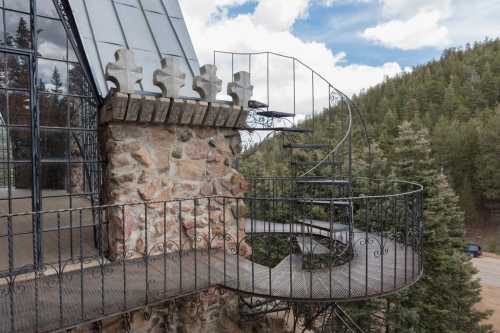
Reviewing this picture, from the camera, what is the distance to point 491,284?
Result: 17.1 m

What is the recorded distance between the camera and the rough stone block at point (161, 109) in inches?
140

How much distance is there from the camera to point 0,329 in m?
2.31

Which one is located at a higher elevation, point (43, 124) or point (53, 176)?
point (43, 124)

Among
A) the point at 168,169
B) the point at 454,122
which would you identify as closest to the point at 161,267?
the point at 168,169

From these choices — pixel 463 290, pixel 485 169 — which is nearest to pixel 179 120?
pixel 463 290

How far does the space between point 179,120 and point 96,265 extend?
5.54 ft

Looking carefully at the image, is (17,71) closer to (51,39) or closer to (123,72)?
(51,39)

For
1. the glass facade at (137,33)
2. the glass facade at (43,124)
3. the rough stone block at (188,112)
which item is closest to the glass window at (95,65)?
the glass facade at (137,33)

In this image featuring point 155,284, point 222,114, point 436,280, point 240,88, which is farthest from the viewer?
point 436,280

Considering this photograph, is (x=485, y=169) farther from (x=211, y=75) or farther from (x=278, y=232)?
(x=211, y=75)

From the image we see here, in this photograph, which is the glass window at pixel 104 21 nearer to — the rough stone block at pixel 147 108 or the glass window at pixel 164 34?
the glass window at pixel 164 34

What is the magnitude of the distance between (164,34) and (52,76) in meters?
1.52

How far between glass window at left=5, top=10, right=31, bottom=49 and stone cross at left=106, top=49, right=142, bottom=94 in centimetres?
97

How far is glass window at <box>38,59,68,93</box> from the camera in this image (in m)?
3.60
